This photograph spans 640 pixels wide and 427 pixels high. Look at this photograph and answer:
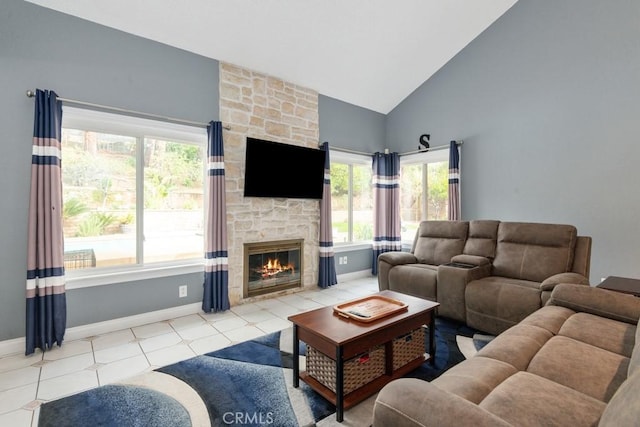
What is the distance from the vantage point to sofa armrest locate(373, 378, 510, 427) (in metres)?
0.87

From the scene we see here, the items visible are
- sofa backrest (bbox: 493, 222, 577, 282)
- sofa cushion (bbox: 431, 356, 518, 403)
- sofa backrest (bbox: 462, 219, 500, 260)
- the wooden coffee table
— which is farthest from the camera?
sofa backrest (bbox: 462, 219, 500, 260)

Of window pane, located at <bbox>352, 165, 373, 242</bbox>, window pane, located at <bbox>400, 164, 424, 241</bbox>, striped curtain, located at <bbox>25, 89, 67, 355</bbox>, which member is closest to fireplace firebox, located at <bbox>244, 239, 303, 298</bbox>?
window pane, located at <bbox>352, 165, 373, 242</bbox>

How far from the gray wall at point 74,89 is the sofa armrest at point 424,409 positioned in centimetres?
309

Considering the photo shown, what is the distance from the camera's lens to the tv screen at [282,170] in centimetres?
391

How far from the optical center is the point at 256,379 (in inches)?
87.4

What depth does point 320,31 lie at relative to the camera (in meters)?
3.58

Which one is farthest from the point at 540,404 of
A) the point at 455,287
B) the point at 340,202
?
the point at 340,202

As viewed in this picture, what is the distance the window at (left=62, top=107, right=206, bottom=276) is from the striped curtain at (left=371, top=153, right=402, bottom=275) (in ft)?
9.43

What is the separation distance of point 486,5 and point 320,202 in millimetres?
3345

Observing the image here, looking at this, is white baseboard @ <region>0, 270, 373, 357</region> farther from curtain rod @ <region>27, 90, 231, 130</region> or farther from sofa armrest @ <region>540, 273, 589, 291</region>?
sofa armrest @ <region>540, 273, 589, 291</region>

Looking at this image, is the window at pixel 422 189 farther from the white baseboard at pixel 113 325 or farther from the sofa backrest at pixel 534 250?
the white baseboard at pixel 113 325

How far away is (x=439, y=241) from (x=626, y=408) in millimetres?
3432

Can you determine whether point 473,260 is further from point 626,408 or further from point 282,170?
point 626,408

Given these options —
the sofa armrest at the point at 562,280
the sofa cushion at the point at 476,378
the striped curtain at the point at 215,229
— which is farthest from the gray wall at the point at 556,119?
the striped curtain at the point at 215,229
